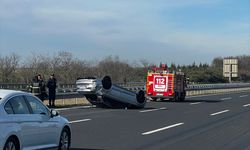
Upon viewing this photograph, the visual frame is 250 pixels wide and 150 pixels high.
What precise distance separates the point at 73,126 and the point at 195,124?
16.0 feet

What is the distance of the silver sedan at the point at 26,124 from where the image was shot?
338 inches

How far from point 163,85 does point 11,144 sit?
29998mm

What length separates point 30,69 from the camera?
5459 centimetres

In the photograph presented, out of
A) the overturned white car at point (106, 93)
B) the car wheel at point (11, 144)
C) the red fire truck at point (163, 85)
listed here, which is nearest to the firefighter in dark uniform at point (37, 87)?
the overturned white car at point (106, 93)

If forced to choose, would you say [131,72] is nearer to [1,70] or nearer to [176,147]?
[1,70]

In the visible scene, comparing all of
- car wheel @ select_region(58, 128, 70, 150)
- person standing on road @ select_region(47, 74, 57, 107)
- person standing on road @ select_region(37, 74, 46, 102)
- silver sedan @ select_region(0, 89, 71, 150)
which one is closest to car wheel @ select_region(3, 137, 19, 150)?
silver sedan @ select_region(0, 89, 71, 150)

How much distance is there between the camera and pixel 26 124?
29.8 feet

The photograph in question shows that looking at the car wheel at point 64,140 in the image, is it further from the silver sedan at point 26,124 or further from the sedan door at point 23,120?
the sedan door at point 23,120

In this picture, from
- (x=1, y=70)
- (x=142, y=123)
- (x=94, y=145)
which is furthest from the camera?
(x=1, y=70)

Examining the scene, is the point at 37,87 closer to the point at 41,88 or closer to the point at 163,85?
the point at 41,88

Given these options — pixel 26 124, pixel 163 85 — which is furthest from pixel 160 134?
pixel 163 85

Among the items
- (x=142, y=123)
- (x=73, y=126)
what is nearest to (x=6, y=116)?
(x=73, y=126)

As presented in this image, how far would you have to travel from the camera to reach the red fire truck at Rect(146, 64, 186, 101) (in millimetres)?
38062

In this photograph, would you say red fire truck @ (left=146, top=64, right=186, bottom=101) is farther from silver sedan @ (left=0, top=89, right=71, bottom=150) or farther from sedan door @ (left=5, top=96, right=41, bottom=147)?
sedan door @ (left=5, top=96, right=41, bottom=147)
